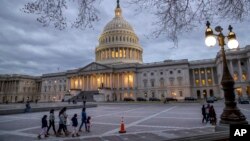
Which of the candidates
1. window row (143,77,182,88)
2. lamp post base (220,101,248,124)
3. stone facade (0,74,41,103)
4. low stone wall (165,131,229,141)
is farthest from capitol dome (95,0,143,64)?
low stone wall (165,131,229,141)

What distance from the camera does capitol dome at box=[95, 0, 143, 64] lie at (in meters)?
92.1

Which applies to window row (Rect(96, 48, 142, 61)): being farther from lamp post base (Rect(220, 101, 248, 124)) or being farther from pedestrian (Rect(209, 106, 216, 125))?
lamp post base (Rect(220, 101, 248, 124))

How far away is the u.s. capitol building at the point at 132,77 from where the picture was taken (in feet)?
205

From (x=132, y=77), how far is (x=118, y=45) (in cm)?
2182

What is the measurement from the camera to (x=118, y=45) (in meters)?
92.1

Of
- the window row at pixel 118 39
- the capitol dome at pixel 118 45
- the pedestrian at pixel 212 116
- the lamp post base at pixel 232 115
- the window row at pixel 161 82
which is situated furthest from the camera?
the window row at pixel 118 39

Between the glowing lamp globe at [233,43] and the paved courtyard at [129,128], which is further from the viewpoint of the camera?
the paved courtyard at [129,128]

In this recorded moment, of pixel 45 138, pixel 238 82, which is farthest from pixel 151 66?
pixel 45 138

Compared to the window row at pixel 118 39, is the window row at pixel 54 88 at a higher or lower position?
lower

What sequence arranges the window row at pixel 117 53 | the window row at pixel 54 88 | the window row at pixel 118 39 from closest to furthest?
the window row at pixel 54 88 → the window row at pixel 117 53 → the window row at pixel 118 39

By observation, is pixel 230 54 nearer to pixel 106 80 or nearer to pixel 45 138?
pixel 106 80

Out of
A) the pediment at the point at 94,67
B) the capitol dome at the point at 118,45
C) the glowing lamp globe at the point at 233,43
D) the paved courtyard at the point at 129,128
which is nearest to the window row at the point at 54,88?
the pediment at the point at 94,67

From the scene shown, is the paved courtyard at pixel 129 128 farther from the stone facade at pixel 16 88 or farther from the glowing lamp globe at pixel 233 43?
the stone facade at pixel 16 88

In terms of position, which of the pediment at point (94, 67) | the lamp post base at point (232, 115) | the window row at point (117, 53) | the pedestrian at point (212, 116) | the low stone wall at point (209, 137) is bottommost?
the pedestrian at point (212, 116)
